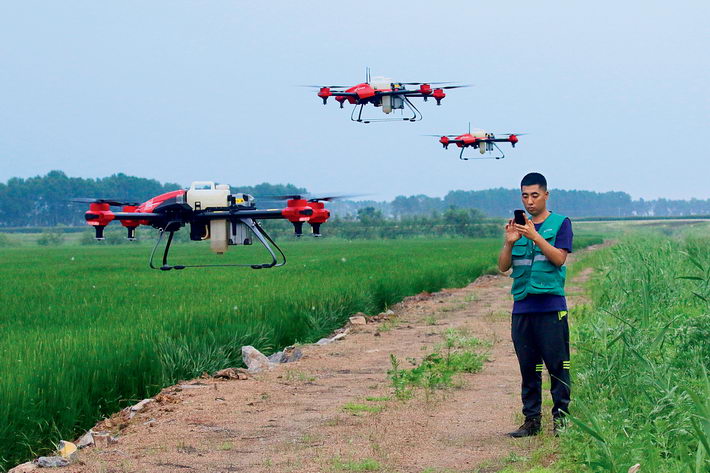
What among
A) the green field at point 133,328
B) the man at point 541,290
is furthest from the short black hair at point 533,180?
the green field at point 133,328

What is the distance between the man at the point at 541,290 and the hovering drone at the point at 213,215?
2.02 m

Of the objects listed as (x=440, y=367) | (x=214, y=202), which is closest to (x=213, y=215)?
(x=214, y=202)

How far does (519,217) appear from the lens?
667 cm

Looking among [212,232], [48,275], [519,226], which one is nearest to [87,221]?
[212,232]

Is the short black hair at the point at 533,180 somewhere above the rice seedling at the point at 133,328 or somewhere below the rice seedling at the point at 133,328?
above

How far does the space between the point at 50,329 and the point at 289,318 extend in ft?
13.3

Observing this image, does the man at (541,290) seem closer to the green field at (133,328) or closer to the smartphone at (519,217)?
the smartphone at (519,217)

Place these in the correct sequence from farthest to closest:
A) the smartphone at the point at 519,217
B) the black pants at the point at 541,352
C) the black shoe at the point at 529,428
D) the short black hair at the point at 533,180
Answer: the black shoe at the point at 529,428 < the black pants at the point at 541,352 < the short black hair at the point at 533,180 < the smartphone at the point at 519,217

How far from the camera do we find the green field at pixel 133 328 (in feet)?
27.6

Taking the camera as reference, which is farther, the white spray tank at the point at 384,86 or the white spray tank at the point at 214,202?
the white spray tank at the point at 384,86

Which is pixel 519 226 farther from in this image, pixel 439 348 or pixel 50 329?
pixel 50 329

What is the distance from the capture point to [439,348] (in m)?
12.8

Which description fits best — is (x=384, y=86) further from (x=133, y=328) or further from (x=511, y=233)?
(x=133, y=328)

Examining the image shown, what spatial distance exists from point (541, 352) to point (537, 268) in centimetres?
71
